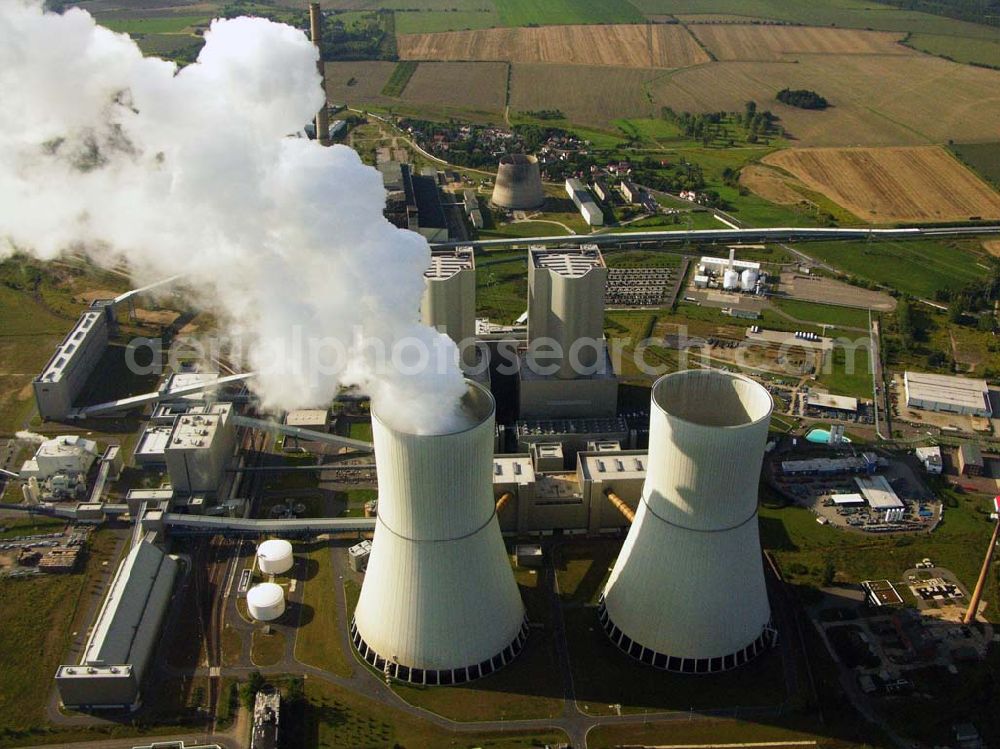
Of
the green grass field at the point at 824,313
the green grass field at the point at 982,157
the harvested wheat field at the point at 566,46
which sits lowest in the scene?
the green grass field at the point at 824,313

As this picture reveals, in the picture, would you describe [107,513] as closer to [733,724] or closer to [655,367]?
[733,724]

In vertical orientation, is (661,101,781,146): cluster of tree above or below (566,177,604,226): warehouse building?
above

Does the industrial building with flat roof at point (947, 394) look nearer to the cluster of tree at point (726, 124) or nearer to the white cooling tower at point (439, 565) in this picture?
the white cooling tower at point (439, 565)

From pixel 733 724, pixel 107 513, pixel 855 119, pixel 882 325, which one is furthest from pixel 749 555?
pixel 855 119

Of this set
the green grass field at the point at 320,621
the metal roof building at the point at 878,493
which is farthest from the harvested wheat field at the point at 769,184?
the green grass field at the point at 320,621

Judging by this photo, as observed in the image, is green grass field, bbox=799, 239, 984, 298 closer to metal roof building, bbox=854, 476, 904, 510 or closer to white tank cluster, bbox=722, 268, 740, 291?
white tank cluster, bbox=722, 268, 740, 291

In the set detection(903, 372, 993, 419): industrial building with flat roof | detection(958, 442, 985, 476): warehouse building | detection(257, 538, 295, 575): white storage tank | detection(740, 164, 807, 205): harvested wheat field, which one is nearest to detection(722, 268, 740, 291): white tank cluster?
detection(903, 372, 993, 419): industrial building with flat roof
